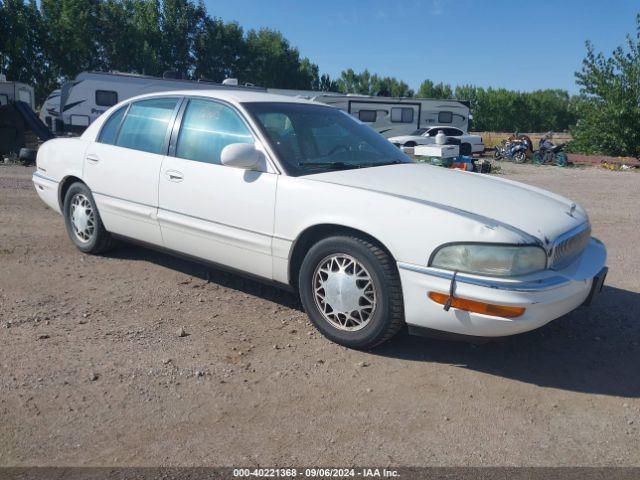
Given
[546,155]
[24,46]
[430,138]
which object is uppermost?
Result: [24,46]

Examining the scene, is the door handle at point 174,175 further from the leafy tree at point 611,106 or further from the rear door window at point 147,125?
the leafy tree at point 611,106

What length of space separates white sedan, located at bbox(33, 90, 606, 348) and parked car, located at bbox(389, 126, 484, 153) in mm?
18971

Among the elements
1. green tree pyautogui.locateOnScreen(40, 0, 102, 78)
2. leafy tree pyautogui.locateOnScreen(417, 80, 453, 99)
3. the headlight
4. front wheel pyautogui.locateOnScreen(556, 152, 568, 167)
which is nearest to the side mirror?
the headlight

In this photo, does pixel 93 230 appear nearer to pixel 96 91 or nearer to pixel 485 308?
pixel 485 308

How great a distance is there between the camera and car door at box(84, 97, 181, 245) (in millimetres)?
4531

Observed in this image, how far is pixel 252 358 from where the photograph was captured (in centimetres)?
347

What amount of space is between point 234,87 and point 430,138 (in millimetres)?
9231

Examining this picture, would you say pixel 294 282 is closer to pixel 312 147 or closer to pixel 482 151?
pixel 312 147

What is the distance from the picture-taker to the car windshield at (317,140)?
3992mm

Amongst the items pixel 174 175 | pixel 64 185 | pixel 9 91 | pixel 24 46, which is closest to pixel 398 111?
pixel 9 91

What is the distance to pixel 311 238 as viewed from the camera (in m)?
3.76

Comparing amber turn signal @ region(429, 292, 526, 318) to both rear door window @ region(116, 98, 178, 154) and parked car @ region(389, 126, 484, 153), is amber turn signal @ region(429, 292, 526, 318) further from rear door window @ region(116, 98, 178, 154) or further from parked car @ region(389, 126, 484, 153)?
parked car @ region(389, 126, 484, 153)

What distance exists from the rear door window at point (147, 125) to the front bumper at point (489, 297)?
7.74 ft

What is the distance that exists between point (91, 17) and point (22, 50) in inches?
231
